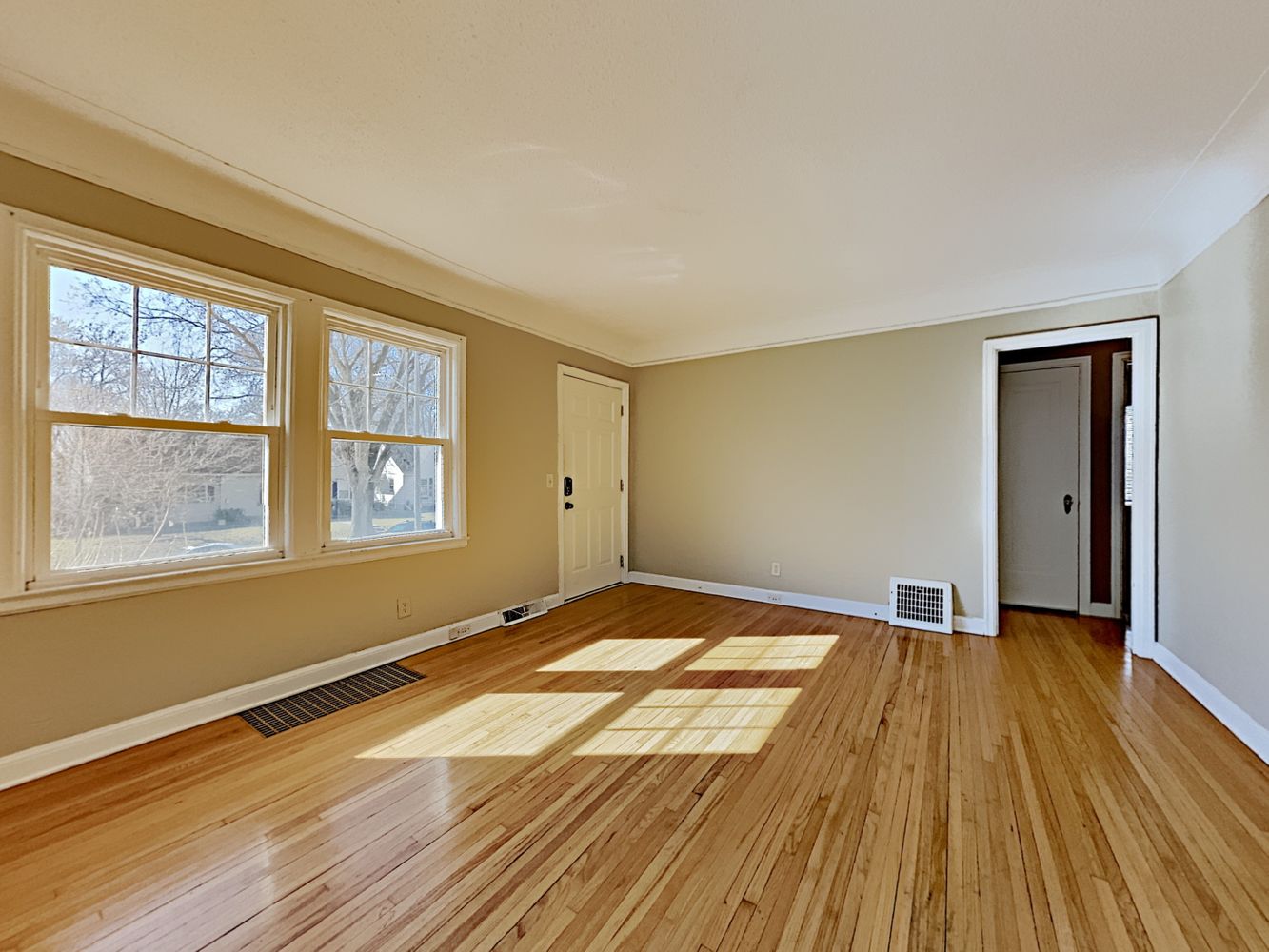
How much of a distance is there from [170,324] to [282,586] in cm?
139

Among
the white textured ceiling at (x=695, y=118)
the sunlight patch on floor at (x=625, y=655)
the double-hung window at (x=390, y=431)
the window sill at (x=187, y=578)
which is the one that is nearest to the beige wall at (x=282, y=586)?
the window sill at (x=187, y=578)

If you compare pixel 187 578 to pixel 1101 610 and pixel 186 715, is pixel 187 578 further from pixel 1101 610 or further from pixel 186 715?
pixel 1101 610

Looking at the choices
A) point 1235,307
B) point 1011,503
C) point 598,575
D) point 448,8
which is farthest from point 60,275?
point 1011,503

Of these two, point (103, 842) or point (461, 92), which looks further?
point (461, 92)

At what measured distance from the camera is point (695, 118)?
1994 millimetres

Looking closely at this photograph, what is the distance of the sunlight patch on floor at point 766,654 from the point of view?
10.6ft

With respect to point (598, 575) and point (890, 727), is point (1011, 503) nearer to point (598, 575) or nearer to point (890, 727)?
point (890, 727)

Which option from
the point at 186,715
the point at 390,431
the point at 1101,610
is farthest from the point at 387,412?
the point at 1101,610

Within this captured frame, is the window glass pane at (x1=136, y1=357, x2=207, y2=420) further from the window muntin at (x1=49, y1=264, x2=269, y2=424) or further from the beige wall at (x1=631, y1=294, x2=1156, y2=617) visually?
the beige wall at (x1=631, y1=294, x2=1156, y2=617)

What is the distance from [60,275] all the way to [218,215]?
676mm

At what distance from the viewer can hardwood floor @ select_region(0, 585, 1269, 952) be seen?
140 cm

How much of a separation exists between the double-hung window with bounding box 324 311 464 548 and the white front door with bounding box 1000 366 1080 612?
15.5ft

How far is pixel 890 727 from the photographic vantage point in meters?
2.48

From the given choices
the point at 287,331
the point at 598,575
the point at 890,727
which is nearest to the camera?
the point at 890,727
